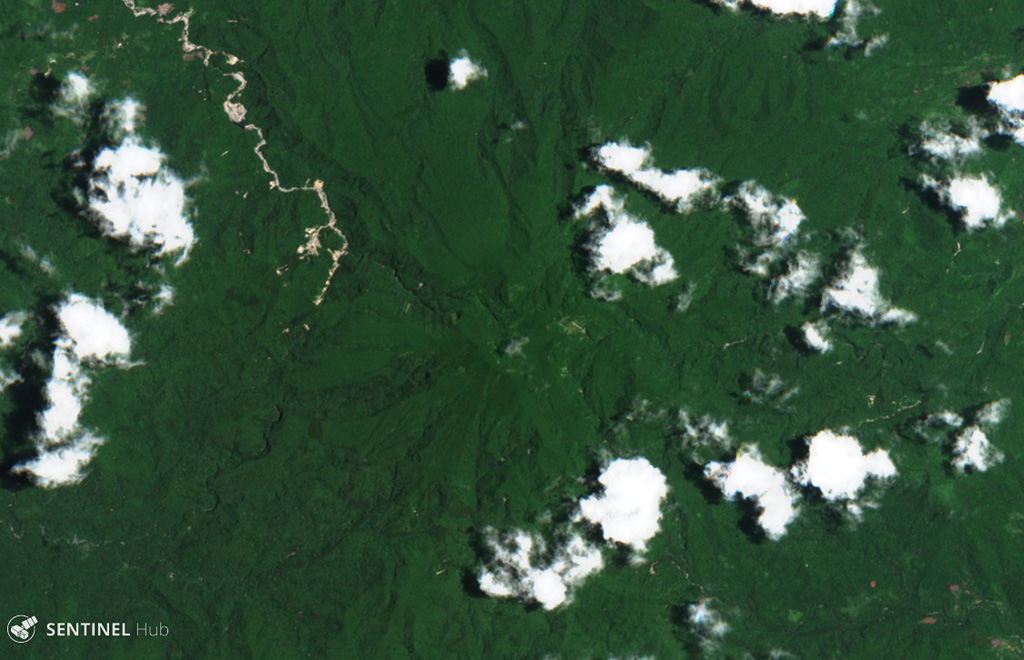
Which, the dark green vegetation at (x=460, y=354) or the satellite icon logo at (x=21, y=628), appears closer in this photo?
the satellite icon logo at (x=21, y=628)

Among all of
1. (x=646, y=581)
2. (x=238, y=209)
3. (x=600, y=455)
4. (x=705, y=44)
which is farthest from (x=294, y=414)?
(x=705, y=44)

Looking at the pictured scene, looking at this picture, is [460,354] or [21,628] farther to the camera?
[460,354]

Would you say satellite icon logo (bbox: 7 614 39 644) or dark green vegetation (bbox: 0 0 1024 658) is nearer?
satellite icon logo (bbox: 7 614 39 644)

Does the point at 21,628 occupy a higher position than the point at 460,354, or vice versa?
the point at 460,354

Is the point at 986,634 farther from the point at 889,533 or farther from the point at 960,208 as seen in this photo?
the point at 960,208
